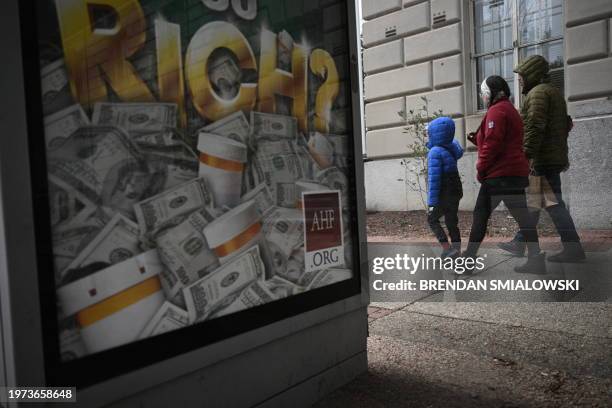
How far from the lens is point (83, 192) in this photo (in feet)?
4.94

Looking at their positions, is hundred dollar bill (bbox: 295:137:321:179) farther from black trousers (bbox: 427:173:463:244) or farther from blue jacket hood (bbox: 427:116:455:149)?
blue jacket hood (bbox: 427:116:455:149)

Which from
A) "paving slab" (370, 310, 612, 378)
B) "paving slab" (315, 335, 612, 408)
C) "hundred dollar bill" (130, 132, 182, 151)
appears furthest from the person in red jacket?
"hundred dollar bill" (130, 132, 182, 151)

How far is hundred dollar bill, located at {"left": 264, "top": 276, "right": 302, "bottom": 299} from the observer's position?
2.13 m

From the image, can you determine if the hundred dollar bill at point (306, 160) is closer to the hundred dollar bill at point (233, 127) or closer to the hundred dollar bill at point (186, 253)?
the hundred dollar bill at point (233, 127)

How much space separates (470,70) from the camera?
347 inches

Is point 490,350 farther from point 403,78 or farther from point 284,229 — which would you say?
point 403,78

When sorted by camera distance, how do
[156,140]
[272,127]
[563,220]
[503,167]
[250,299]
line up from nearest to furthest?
[156,140]
[250,299]
[272,127]
[503,167]
[563,220]

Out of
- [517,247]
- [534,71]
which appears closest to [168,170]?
[517,247]

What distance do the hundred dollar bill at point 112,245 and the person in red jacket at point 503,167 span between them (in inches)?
146

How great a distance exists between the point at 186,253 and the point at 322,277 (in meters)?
0.81

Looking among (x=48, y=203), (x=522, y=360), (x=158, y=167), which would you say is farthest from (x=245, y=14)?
(x=522, y=360)

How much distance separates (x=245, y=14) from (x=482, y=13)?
801 centimetres

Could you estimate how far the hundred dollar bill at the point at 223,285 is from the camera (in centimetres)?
182

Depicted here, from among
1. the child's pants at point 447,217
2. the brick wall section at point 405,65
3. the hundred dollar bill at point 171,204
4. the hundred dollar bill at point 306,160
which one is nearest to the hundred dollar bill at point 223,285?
the hundred dollar bill at point 171,204
